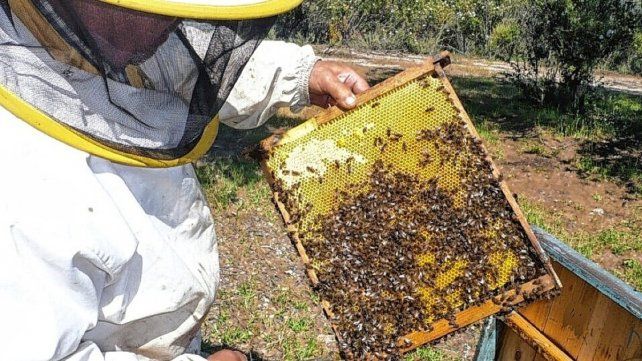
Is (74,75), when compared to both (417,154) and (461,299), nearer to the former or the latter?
(417,154)

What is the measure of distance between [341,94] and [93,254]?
1.38 m

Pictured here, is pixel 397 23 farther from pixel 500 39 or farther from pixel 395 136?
pixel 395 136

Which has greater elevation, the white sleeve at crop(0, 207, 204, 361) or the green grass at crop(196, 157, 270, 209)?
the white sleeve at crop(0, 207, 204, 361)

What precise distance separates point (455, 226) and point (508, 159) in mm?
4781

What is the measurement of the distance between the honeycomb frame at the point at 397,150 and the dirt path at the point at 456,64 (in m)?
8.59

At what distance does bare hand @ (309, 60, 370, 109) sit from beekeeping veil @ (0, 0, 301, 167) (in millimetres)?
769

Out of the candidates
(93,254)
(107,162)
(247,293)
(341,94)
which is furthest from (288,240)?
(93,254)

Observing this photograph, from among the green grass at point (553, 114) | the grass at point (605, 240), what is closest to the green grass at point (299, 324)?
the grass at point (605, 240)

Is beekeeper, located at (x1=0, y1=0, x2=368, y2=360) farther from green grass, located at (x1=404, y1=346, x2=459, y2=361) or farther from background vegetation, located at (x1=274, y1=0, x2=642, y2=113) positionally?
background vegetation, located at (x1=274, y1=0, x2=642, y2=113)

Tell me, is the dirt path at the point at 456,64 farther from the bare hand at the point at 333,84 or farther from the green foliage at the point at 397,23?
the bare hand at the point at 333,84

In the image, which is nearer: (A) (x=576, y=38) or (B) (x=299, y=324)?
(B) (x=299, y=324)

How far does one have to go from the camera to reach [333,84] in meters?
2.71

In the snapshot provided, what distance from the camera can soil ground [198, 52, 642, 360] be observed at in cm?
445

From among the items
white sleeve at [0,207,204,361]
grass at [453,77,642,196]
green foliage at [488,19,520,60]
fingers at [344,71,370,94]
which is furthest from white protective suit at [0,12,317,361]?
green foliage at [488,19,520,60]
